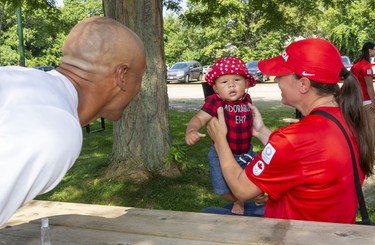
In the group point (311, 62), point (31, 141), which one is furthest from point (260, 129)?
point (31, 141)

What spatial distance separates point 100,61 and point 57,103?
411 mm

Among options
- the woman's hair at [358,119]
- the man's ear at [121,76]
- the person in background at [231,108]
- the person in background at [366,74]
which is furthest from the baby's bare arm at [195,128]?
the person in background at [366,74]

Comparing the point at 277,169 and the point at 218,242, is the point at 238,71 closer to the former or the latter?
the point at 277,169

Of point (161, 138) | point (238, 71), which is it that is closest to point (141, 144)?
point (161, 138)

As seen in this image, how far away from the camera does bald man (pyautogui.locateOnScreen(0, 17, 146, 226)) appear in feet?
3.00

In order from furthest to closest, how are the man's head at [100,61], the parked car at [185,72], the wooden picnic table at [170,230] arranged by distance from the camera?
the parked car at [185,72] → the wooden picnic table at [170,230] → the man's head at [100,61]

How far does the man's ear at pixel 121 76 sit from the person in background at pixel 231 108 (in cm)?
185

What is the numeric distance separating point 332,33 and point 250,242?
36349 mm

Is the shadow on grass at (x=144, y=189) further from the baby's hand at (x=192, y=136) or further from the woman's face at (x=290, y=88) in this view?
the woman's face at (x=290, y=88)

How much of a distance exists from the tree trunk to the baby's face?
7.92ft

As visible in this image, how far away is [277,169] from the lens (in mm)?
1975

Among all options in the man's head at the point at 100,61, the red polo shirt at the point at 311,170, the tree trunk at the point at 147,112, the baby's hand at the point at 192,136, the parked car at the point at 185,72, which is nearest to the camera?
the man's head at the point at 100,61

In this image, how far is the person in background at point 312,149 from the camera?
1.94 metres

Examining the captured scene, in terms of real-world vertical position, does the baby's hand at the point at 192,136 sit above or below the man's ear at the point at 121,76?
below
